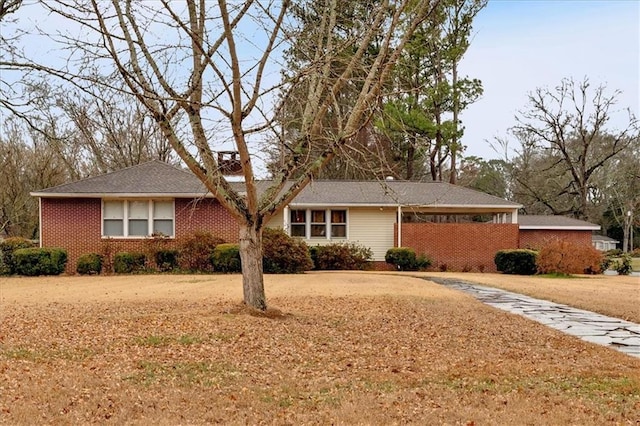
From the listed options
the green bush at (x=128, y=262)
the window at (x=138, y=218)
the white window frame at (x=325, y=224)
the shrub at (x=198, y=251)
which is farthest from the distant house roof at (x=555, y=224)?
the green bush at (x=128, y=262)

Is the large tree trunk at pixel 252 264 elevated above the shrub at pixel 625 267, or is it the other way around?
the large tree trunk at pixel 252 264

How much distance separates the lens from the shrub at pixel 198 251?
20.5 meters

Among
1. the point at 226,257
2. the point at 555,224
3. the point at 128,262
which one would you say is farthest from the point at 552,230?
the point at 128,262

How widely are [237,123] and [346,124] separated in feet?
6.01

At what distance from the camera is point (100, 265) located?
2064 centimetres

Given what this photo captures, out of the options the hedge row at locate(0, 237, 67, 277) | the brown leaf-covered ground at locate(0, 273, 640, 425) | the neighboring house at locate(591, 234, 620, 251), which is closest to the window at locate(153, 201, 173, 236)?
the hedge row at locate(0, 237, 67, 277)

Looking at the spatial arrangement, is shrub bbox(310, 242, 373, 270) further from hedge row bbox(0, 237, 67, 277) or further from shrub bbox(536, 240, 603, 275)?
hedge row bbox(0, 237, 67, 277)

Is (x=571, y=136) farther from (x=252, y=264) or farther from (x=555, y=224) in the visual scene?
(x=252, y=264)

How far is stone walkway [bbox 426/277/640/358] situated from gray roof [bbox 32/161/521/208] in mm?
5040

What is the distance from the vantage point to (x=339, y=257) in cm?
2333

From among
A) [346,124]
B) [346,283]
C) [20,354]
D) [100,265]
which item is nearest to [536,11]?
[346,124]

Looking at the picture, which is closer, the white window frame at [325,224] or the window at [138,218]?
the window at [138,218]

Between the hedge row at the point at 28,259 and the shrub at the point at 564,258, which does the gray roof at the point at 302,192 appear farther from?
the shrub at the point at 564,258

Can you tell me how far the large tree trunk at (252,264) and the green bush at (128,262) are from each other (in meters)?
11.9
